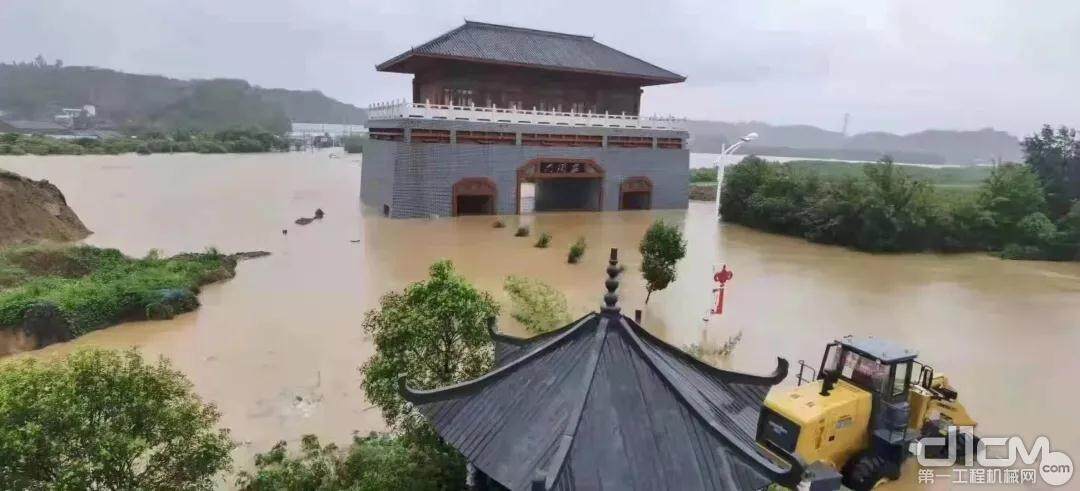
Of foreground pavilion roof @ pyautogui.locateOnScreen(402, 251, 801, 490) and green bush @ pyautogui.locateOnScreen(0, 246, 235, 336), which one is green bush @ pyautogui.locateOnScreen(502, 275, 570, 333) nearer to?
foreground pavilion roof @ pyautogui.locateOnScreen(402, 251, 801, 490)

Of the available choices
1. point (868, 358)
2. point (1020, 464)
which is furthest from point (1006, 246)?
point (868, 358)

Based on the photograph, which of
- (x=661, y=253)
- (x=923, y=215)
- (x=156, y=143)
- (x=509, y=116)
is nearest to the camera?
(x=661, y=253)

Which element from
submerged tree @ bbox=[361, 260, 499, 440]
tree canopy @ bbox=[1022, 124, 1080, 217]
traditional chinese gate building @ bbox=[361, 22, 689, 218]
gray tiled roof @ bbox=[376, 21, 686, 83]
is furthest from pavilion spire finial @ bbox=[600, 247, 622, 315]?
tree canopy @ bbox=[1022, 124, 1080, 217]

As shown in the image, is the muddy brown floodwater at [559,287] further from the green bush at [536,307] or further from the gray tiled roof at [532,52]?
the gray tiled roof at [532,52]

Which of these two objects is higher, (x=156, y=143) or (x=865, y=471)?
(x=156, y=143)

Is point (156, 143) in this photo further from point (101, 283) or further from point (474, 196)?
point (101, 283)

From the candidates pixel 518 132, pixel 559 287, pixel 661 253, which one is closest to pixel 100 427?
pixel 661 253
